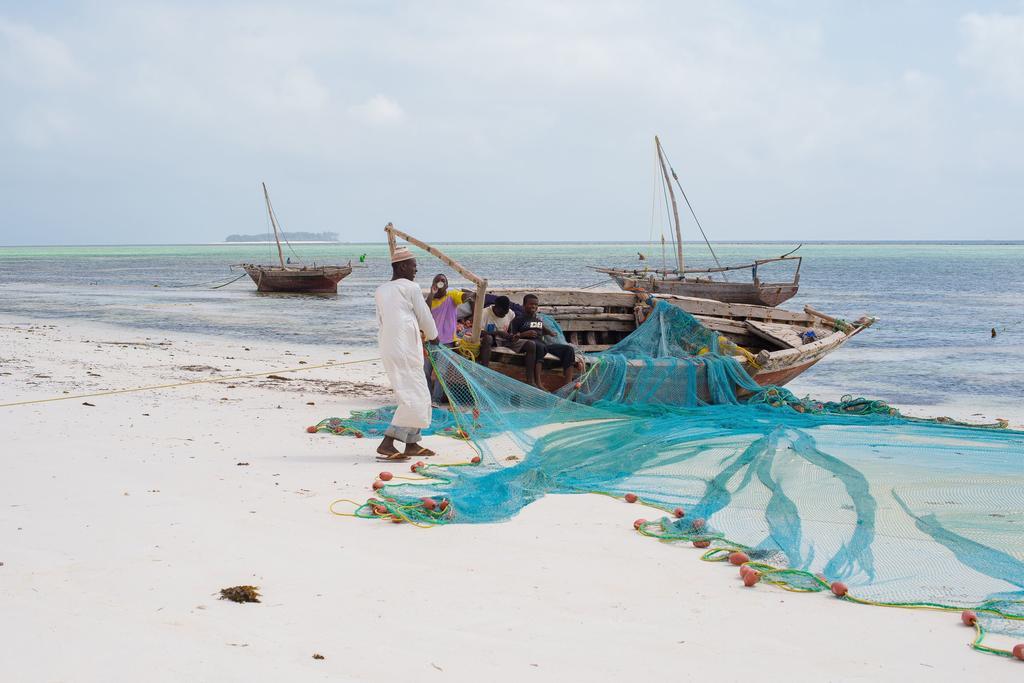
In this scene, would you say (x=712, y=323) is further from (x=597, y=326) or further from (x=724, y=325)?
(x=597, y=326)

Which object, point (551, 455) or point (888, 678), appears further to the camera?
point (551, 455)

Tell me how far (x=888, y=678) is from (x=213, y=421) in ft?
17.6

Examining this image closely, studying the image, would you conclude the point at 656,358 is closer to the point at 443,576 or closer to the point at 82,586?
the point at 443,576

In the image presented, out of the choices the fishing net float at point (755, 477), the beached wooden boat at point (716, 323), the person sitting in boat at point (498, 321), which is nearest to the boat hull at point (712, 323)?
the beached wooden boat at point (716, 323)

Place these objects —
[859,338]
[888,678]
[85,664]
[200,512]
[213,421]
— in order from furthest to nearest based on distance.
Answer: [859,338] → [213,421] → [200,512] → [888,678] → [85,664]

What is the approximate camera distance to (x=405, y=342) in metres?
5.57

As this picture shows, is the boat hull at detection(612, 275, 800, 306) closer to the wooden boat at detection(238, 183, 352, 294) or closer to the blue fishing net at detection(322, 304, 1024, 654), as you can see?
the wooden boat at detection(238, 183, 352, 294)

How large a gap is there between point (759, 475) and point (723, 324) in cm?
478

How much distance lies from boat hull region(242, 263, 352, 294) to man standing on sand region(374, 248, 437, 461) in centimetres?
2417

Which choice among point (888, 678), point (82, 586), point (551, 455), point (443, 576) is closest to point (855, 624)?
point (888, 678)

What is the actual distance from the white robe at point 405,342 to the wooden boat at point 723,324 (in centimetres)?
306

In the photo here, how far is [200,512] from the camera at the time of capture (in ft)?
14.1

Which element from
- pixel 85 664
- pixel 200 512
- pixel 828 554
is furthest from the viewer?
pixel 200 512

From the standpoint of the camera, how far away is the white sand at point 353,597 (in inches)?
109
